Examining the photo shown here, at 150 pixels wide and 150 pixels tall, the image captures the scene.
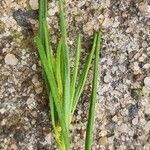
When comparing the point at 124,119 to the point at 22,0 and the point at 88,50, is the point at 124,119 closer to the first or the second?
the point at 88,50

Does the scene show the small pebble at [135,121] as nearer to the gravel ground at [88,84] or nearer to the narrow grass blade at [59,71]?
the gravel ground at [88,84]

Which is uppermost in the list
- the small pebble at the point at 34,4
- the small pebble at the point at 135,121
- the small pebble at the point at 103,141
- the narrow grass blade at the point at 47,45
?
the small pebble at the point at 34,4

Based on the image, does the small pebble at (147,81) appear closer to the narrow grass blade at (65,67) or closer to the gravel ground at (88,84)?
the gravel ground at (88,84)

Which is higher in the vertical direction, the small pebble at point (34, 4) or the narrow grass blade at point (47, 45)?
the small pebble at point (34, 4)

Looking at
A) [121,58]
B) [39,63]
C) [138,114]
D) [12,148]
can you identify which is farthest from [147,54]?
[12,148]

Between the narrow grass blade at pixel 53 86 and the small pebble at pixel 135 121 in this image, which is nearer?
the narrow grass blade at pixel 53 86

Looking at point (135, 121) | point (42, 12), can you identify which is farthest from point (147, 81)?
point (42, 12)

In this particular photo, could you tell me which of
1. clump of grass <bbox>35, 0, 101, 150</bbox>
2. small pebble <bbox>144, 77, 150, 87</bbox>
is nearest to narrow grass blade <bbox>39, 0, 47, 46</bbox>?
clump of grass <bbox>35, 0, 101, 150</bbox>

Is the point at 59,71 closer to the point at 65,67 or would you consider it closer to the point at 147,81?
the point at 65,67

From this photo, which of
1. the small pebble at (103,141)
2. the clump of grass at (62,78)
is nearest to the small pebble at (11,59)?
the clump of grass at (62,78)
